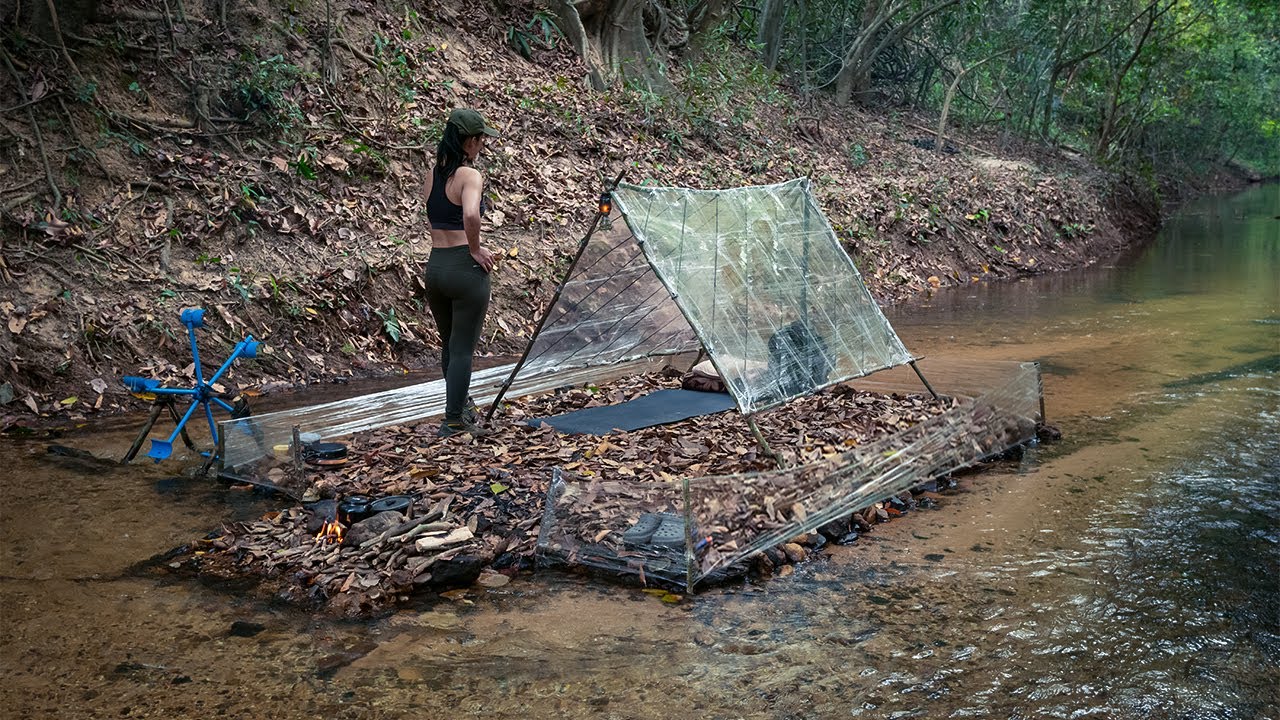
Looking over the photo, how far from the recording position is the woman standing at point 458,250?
583cm

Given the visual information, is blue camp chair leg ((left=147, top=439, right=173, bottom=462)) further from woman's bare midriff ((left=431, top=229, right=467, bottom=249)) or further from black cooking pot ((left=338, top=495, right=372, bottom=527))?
woman's bare midriff ((left=431, top=229, right=467, bottom=249))

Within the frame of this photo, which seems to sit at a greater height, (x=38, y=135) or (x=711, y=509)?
(x=38, y=135)

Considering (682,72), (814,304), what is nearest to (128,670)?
(814,304)

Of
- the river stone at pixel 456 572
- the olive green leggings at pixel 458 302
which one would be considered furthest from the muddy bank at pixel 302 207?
the river stone at pixel 456 572

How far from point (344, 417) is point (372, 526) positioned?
6.50 ft

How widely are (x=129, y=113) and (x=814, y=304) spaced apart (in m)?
6.82

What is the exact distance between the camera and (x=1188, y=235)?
23703mm

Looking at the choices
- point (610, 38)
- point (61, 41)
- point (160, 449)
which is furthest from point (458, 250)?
point (610, 38)

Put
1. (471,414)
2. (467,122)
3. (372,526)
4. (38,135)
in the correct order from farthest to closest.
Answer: (38,135), (471,414), (467,122), (372,526)

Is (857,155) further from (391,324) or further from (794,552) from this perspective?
(794,552)

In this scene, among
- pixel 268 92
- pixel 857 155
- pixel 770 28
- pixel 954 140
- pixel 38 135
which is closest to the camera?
pixel 38 135

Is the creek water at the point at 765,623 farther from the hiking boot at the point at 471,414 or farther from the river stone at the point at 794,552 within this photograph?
the hiking boot at the point at 471,414

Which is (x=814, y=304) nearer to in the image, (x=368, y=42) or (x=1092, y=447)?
(x=1092, y=447)

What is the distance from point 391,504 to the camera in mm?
5031
